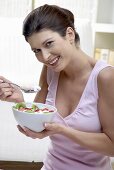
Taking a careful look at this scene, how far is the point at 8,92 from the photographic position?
1.19 metres

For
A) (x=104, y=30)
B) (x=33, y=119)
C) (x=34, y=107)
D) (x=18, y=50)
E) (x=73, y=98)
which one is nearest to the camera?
(x=33, y=119)

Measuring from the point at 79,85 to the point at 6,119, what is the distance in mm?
673

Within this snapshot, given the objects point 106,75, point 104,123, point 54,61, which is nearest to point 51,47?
point 54,61

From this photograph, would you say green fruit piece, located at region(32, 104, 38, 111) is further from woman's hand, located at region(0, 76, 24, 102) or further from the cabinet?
the cabinet

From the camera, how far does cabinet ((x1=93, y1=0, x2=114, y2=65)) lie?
254cm

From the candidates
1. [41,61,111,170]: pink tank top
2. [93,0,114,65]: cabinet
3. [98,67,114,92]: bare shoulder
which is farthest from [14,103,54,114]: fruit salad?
[93,0,114,65]: cabinet

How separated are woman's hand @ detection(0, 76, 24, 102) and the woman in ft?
0.08

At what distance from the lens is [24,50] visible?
2.35 metres

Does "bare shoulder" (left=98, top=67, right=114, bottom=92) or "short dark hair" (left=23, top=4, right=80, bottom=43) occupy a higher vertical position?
"short dark hair" (left=23, top=4, right=80, bottom=43)

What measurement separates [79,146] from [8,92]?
0.37 m

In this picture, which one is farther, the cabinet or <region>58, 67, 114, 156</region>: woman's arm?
the cabinet

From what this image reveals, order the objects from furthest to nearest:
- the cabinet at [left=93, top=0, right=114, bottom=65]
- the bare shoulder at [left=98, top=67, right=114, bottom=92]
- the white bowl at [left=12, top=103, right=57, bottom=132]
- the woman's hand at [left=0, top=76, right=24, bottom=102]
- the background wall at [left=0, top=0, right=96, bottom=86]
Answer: the cabinet at [left=93, top=0, right=114, bottom=65] < the background wall at [left=0, top=0, right=96, bottom=86] < the woman's hand at [left=0, top=76, right=24, bottom=102] < the bare shoulder at [left=98, top=67, right=114, bottom=92] < the white bowl at [left=12, top=103, right=57, bottom=132]

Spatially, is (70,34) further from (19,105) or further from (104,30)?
(104,30)

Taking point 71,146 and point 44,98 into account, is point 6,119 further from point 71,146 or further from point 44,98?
point 71,146
